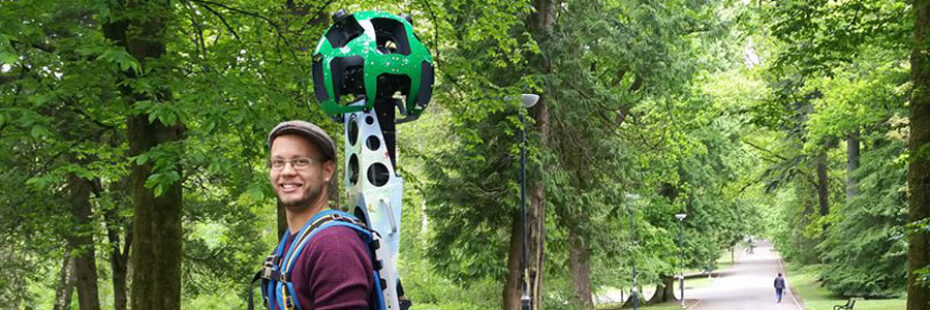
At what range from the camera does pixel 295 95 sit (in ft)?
30.0

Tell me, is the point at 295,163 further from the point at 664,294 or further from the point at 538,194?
the point at 664,294

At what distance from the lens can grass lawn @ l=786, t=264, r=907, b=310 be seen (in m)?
27.3

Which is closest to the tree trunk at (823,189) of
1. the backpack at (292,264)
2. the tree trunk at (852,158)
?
the tree trunk at (852,158)

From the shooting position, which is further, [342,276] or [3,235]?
[3,235]

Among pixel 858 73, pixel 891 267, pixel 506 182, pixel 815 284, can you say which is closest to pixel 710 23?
pixel 858 73

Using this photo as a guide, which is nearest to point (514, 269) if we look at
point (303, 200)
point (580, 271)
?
point (580, 271)

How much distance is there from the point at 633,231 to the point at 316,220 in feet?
88.9

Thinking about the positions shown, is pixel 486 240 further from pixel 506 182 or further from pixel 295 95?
pixel 295 95

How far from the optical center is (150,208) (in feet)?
29.0

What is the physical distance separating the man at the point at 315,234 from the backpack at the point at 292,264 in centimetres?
2

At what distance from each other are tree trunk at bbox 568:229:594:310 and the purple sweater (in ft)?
61.0

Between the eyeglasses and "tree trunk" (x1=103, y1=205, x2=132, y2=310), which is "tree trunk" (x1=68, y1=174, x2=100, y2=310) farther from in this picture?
the eyeglasses

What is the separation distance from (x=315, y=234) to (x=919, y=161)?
31.6ft

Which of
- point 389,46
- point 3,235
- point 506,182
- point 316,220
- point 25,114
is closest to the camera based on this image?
point 316,220
